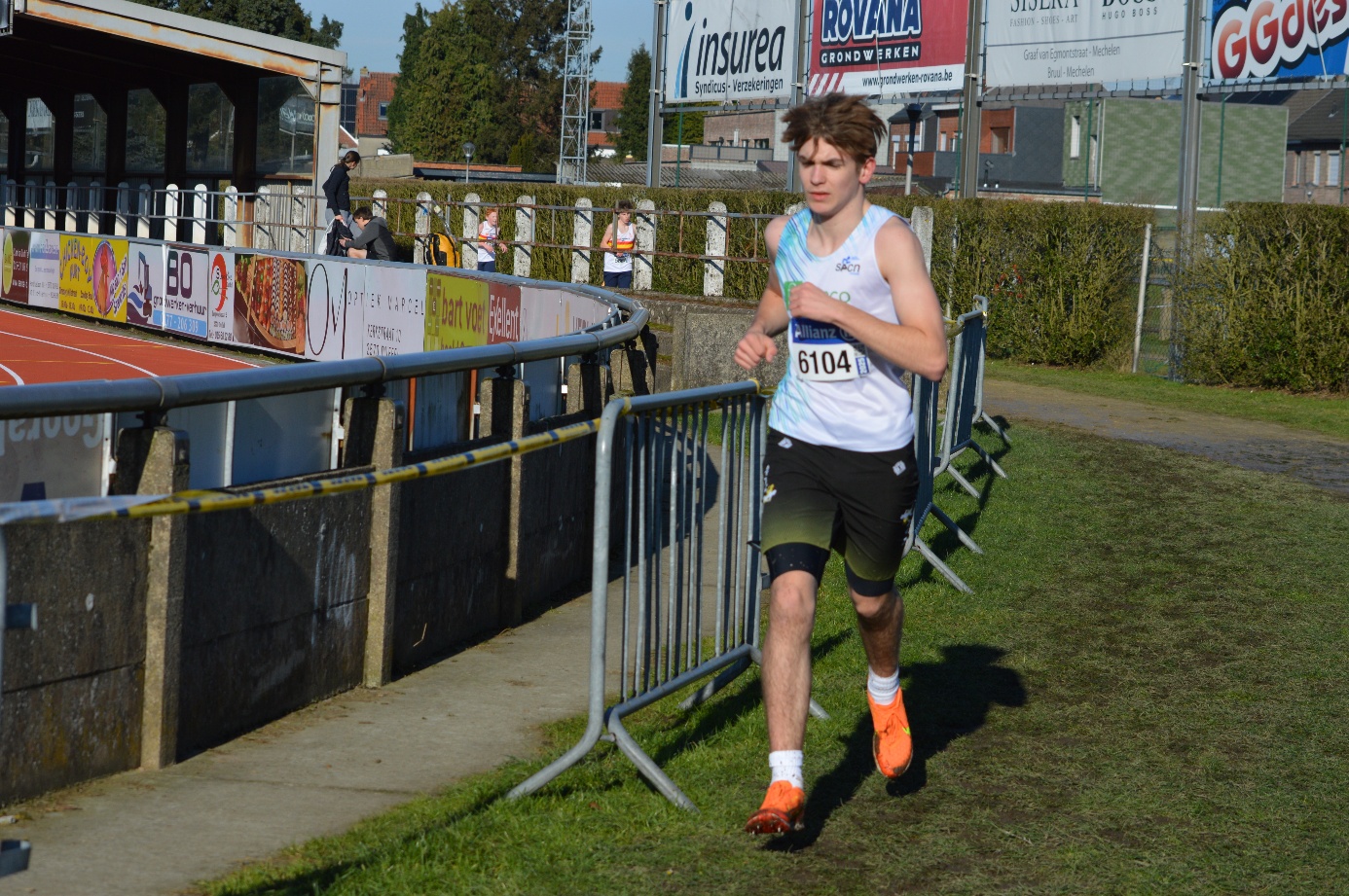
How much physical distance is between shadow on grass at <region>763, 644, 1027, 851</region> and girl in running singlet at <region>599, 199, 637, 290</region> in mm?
16783

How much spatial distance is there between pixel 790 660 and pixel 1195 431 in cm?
1292

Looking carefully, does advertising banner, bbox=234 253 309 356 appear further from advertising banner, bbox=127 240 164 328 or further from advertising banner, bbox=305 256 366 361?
advertising banner, bbox=127 240 164 328

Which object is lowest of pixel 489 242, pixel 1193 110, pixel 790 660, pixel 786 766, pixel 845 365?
pixel 786 766

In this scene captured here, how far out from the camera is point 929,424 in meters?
8.43

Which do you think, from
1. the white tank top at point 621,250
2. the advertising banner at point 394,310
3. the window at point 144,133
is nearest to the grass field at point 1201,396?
the white tank top at point 621,250

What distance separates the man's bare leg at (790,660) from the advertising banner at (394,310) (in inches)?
474

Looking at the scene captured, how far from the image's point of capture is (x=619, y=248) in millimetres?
23375

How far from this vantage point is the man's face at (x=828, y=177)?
4555mm

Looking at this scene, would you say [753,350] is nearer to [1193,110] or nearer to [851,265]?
[851,265]

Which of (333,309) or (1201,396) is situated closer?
(333,309)

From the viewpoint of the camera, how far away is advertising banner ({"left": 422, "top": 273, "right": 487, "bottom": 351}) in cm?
1479

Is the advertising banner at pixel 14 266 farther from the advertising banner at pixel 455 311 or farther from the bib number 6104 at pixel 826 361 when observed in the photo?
the bib number 6104 at pixel 826 361

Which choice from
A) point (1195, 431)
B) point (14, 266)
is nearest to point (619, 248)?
point (1195, 431)

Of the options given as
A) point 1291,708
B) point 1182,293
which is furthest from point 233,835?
point 1182,293
